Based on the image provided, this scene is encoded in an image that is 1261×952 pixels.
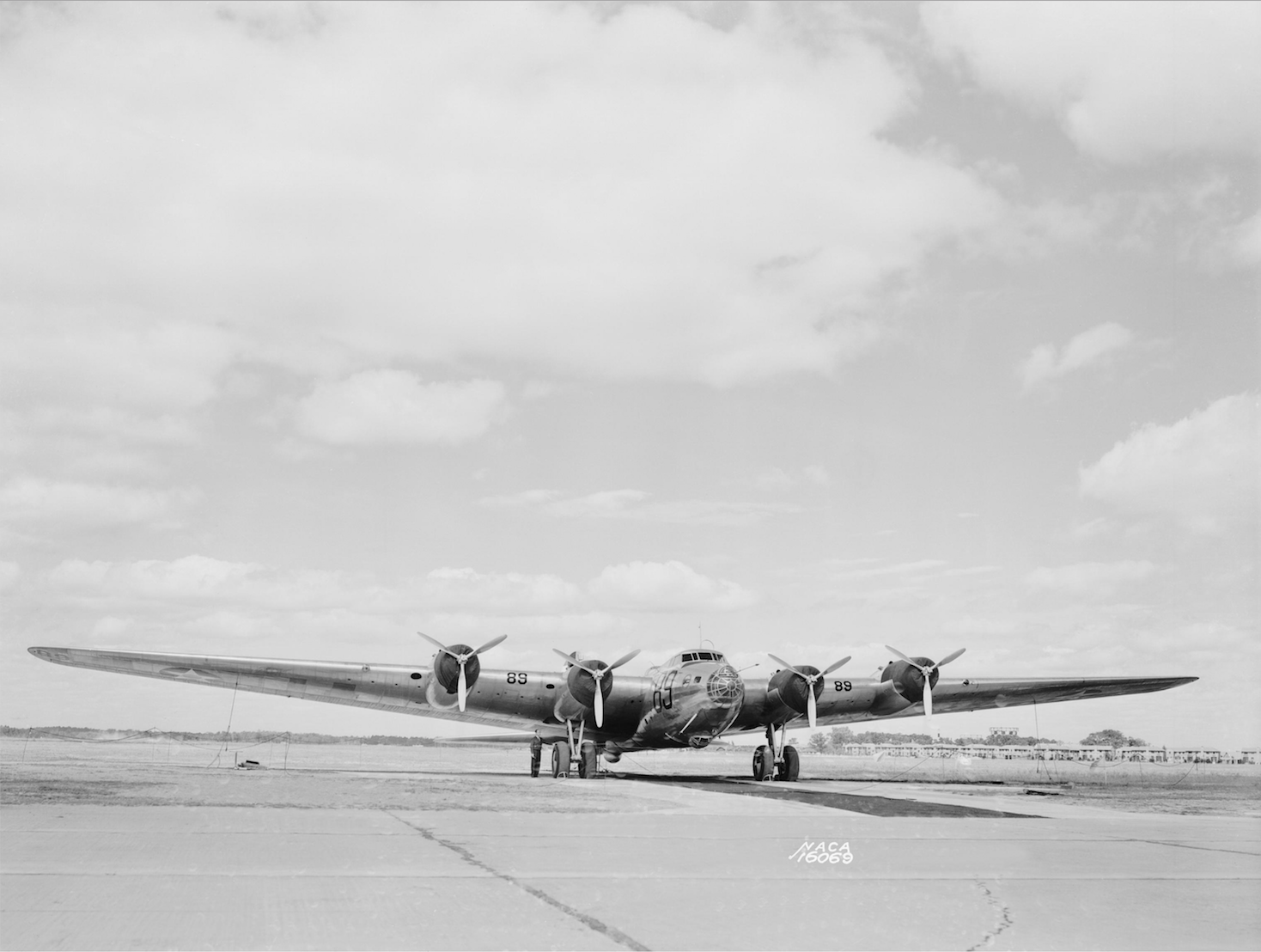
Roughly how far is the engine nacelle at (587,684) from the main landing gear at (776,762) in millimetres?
6101

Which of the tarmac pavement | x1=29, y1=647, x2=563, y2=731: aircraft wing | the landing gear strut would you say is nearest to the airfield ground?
the tarmac pavement

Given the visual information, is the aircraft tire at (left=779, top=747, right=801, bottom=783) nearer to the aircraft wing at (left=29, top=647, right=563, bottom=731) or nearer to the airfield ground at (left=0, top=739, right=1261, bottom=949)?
the aircraft wing at (left=29, top=647, right=563, bottom=731)

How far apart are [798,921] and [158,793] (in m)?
16.1

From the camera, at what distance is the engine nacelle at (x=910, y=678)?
3594cm

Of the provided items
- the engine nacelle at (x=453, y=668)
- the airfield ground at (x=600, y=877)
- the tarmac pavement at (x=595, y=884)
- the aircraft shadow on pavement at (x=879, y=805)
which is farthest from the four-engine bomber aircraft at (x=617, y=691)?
the tarmac pavement at (x=595, y=884)

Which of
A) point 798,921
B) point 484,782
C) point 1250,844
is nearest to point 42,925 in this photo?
point 798,921

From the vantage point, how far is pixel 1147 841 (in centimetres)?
1411

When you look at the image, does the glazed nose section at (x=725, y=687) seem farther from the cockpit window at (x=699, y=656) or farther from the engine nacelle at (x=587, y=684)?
the engine nacelle at (x=587, y=684)

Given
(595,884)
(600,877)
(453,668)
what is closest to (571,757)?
(453,668)

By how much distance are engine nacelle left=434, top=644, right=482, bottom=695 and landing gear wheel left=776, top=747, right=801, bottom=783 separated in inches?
449

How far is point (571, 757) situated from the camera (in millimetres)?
36219

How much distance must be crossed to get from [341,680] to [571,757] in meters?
8.91

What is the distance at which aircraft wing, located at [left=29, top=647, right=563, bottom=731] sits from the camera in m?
32.0

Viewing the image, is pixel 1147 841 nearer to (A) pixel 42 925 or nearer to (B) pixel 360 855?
(B) pixel 360 855
